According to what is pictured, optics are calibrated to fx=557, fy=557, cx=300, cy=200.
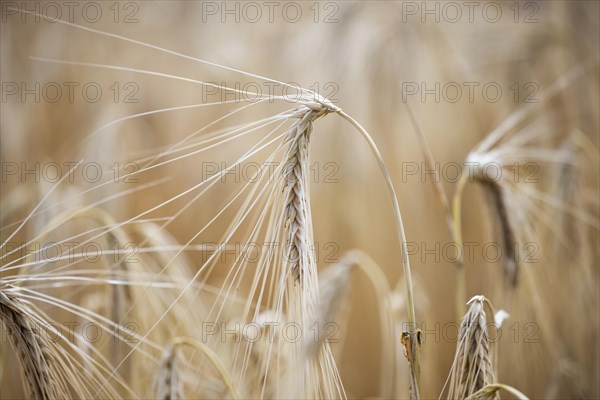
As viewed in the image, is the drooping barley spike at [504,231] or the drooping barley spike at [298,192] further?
the drooping barley spike at [504,231]

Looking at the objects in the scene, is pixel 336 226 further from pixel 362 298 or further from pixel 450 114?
pixel 450 114

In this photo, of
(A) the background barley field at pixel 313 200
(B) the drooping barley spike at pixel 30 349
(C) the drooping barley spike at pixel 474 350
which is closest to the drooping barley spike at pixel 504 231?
(A) the background barley field at pixel 313 200

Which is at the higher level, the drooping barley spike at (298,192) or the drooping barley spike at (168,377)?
the drooping barley spike at (298,192)

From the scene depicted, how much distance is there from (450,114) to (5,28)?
1.22m

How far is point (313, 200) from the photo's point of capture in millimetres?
1662

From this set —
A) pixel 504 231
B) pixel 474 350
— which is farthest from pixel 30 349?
pixel 504 231

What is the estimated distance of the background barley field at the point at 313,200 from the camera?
602 mm

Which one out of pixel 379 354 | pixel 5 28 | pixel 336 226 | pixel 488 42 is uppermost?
pixel 5 28

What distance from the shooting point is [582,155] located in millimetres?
1083

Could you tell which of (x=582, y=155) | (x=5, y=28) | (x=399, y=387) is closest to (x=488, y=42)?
(x=582, y=155)

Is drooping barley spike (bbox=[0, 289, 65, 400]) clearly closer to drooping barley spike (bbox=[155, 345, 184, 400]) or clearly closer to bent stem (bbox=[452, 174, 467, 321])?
drooping barley spike (bbox=[155, 345, 184, 400])

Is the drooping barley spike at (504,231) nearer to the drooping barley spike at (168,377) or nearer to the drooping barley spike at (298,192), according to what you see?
the drooping barley spike at (298,192)

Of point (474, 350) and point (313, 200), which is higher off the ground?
point (313, 200)

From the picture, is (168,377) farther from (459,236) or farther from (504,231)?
(504,231)
